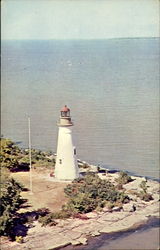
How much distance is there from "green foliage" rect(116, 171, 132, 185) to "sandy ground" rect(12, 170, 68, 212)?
700 millimetres

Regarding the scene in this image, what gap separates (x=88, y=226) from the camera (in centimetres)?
455

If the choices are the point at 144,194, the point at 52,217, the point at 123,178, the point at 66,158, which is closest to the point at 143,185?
the point at 144,194

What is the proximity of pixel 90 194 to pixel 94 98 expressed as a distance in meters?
1.57

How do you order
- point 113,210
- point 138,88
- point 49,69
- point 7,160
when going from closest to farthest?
Answer: point 113,210
point 138,88
point 7,160
point 49,69

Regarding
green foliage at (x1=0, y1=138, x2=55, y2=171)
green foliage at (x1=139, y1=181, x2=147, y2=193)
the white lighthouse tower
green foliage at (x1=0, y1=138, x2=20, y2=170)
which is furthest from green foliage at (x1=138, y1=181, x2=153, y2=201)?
green foliage at (x1=0, y1=138, x2=20, y2=170)

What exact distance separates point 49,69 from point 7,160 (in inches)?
67.1

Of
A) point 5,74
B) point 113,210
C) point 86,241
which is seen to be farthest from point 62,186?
point 5,74

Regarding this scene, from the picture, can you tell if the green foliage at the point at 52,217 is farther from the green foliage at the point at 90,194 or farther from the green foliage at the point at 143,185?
the green foliage at the point at 143,185

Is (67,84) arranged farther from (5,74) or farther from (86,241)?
(86,241)

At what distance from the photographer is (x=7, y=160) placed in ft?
20.2

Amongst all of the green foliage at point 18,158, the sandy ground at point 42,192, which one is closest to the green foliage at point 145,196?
the sandy ground at point 42,192

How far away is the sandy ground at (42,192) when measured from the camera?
5084 millimetres

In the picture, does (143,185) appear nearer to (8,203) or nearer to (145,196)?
(145,196)

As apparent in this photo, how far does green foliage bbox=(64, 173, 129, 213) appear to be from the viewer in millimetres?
4953
